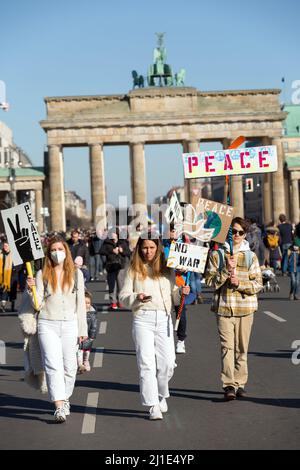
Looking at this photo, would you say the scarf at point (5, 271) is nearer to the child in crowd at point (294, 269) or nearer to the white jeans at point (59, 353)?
the child in crowd at point (294, 269)

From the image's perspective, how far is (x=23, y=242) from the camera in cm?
1009

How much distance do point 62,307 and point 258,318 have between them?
9.60 metres

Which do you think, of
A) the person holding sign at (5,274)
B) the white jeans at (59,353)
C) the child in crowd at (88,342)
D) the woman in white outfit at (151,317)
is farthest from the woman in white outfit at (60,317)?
the person holding sign at (5,274)

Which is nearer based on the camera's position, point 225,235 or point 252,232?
point 225,235

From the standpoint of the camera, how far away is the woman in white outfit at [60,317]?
8.86 m

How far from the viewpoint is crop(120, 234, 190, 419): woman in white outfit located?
8.65m

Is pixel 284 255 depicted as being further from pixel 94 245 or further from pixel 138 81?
pixel 138 81

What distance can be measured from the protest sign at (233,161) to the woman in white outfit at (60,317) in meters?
2.10

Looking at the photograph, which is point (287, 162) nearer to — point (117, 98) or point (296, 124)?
point (117, 98)

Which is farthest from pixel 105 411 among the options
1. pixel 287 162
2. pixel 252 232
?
pixel 287 162

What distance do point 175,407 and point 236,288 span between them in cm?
129

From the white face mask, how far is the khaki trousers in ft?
5.70

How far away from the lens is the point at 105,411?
9.38 m

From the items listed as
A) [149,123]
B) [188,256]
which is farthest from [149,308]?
[149,123]
